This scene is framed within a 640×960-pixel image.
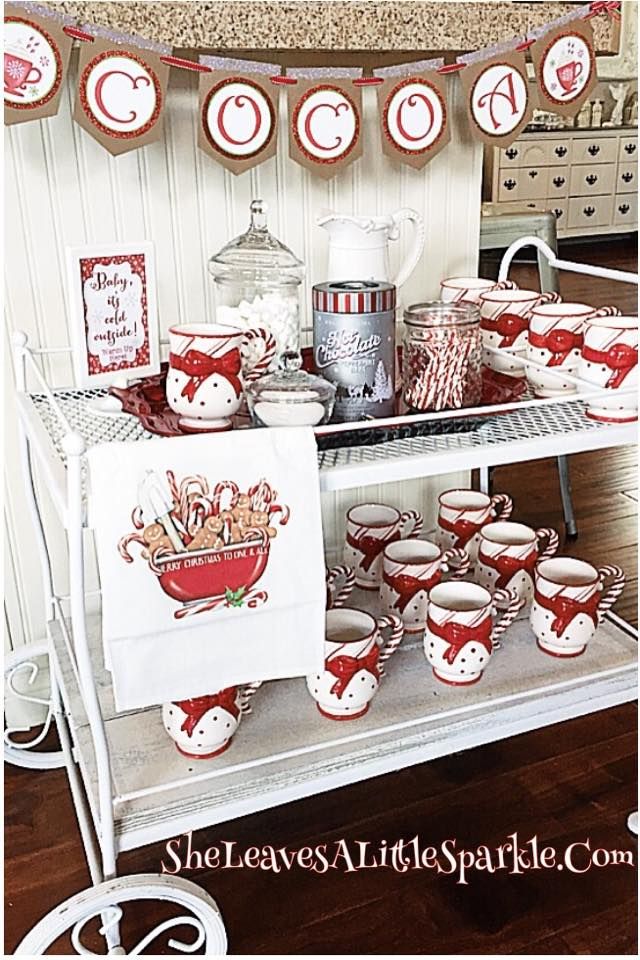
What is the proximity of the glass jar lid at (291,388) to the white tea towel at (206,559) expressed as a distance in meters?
0.07

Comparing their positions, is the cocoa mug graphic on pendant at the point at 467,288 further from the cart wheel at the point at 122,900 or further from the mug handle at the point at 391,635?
the cart wheel at the point at 122,900

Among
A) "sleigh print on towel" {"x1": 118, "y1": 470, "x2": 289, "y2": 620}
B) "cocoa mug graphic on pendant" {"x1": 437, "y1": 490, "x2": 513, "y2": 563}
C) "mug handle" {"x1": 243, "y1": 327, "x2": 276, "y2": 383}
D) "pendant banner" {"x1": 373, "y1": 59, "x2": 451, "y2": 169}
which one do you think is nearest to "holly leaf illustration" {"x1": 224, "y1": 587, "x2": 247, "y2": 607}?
"sleigh print on towel" {"x1": 118, "y1": 470, "x2": 289, "y2": 620}

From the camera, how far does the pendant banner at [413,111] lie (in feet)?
4.43

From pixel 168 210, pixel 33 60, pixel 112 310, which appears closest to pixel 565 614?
pixel 112 310

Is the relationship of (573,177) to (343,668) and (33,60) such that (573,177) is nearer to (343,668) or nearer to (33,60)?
(33,60)

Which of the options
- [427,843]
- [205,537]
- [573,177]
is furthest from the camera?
[573,177]

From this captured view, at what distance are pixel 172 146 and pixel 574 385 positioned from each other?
68cm

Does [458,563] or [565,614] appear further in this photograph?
[458,563]

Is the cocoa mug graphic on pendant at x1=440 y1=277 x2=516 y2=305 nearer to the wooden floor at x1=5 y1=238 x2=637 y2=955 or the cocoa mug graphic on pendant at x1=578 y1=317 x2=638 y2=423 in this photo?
the cocoa mug graphic on pendant at x1=578 y1=317 x2=638 y2=423

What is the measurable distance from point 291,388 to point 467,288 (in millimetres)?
475

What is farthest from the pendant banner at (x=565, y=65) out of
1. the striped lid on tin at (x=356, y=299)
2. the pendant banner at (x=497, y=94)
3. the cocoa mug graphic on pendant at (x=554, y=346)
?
the striped lid on tin at (x=356, y=299)

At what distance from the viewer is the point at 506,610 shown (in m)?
1.42

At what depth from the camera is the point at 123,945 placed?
1.21 metres

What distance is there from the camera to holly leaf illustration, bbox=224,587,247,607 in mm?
971
